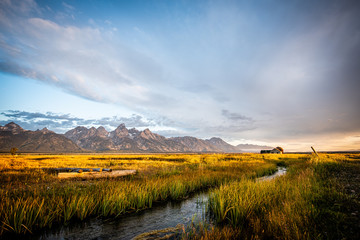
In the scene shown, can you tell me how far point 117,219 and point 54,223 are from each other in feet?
7.76

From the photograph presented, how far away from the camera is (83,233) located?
18.9 ft

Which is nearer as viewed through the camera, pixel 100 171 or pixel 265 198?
pixel 265 198

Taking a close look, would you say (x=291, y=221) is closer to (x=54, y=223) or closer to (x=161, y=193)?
Result: (x=161, y=193)

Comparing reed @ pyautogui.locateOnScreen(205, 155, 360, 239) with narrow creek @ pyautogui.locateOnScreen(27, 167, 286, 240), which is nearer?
reed @ pyautogui.locateOnScreen(205, 155, 360, 239)

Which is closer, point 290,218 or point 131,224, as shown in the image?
point 290,218

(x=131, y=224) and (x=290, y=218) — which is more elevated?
(x=290, y=218)

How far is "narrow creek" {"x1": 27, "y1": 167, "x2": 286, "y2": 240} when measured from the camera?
562 centimetres

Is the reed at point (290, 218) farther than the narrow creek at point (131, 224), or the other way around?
the narrow creek at point (131, 224)

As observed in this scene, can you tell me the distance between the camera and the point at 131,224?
6613 millimetres

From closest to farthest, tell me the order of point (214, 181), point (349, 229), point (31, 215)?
1. point (349, 229)
2. point (31, 215)
3. point (214, 181)

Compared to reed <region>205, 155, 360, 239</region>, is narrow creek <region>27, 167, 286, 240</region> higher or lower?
lower

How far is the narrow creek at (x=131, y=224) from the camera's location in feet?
18.4

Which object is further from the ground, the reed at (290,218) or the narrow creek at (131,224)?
the reed at (290,218)

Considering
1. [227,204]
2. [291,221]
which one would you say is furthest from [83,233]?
[291,221]
